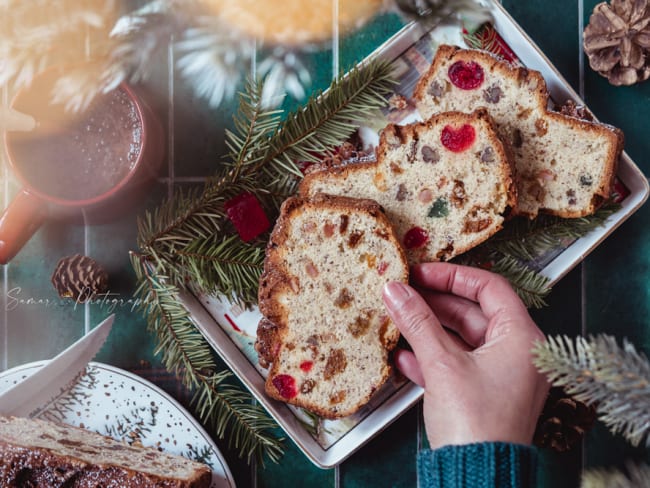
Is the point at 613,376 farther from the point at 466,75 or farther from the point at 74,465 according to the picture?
the point at 74,465

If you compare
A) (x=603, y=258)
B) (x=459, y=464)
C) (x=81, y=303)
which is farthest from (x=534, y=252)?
(x=81, y=303)

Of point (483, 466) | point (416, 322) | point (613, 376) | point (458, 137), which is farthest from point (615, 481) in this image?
point (458, 137)

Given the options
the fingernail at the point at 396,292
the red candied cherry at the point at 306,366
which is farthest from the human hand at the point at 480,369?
the red candied cherry at the point at 306,366

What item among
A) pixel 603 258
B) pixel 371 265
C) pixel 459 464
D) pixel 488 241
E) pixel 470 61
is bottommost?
pixel 603 258

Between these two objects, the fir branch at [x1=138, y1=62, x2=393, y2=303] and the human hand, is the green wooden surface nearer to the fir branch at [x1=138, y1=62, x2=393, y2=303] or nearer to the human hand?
the fir branch at [x1=138, y1=62, x2=393, y2=303]

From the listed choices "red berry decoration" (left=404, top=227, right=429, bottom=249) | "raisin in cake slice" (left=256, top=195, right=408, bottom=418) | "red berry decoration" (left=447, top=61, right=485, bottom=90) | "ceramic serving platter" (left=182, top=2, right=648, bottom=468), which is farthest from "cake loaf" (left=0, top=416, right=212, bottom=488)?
"red berry decoration" (left=447, top=61, right=485, bottom=90)

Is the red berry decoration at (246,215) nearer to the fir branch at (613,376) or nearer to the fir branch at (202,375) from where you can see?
the fir branch at (202,375)

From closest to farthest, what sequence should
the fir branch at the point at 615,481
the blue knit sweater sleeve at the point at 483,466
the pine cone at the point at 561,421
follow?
the fir branch at the point at 615,481
the blue knit sweater sleeve at the point at 483,466
the pine cone at the point at 561,421

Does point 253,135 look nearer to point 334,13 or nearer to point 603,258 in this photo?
point 334,13
